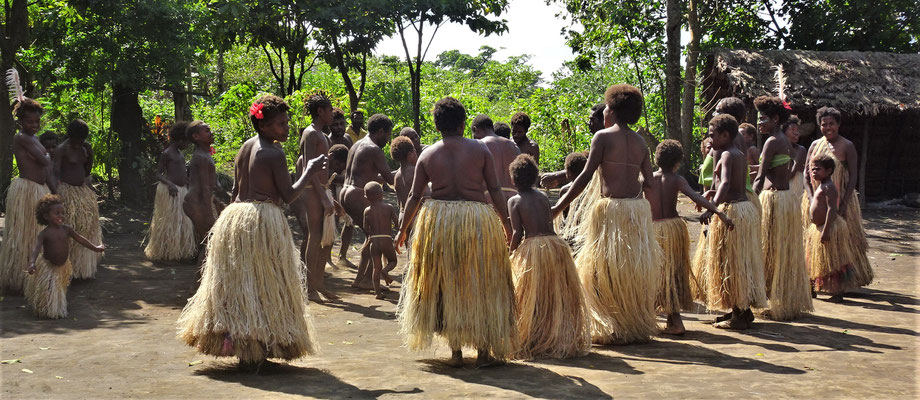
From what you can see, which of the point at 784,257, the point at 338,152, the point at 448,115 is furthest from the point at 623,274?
the point at 338,152

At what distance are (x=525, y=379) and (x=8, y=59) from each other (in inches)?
380

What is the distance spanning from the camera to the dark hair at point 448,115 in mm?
5133

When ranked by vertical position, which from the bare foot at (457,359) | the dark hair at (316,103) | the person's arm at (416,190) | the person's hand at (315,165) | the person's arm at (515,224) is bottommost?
the bare foot at (457,359)

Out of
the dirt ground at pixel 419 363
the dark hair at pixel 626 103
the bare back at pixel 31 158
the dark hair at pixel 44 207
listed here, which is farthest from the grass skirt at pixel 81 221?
the dark hair at pixel 626 103

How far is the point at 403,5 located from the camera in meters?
15.0

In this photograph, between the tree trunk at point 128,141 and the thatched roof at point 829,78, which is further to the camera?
the thatched roof at point 829,78

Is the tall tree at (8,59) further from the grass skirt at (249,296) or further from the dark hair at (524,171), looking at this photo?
the dark hair at (524,171)

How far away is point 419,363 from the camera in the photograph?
517 cm

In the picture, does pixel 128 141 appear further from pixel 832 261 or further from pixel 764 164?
pixel 832 261

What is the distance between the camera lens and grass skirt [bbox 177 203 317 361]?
15.5 feet

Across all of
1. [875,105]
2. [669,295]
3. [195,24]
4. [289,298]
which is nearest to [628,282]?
[669,295]

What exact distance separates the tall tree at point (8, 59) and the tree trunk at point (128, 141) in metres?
1.39

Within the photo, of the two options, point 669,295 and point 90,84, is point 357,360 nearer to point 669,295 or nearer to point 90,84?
point 669,295

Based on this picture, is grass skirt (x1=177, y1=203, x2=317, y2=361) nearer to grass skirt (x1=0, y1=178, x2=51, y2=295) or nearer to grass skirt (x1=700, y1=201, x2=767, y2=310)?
grass skirt (x1=700, y1=201, x2=767, y2=310)
